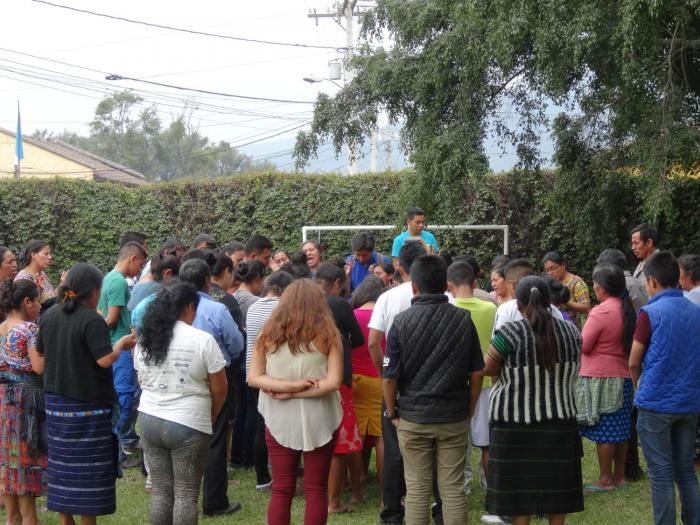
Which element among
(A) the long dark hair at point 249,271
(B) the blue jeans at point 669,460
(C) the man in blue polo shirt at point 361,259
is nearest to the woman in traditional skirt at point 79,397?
(A) the long dark hair at point 249,271

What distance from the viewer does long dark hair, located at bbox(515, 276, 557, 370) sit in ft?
16.1

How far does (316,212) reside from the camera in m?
18.0

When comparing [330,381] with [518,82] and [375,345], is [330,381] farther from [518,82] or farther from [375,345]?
[518,82]

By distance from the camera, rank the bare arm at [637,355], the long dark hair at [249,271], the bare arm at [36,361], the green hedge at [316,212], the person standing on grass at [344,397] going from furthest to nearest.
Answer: the green hedge at [316,212] < the long dark hair at [249,271] < the person standing on grass at [344,397] < the bare arm at [36,361] < the bare arm at [637,355]

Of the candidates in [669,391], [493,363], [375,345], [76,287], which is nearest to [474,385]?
[493,363]

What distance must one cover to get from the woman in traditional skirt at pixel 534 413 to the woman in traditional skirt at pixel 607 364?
1.42 meters

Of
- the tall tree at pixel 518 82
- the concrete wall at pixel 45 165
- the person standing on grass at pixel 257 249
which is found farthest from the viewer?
the concrete wall at pixel 45 165

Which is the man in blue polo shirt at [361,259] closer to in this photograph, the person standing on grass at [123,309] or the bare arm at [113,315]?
the person standing on grass at [123,309]

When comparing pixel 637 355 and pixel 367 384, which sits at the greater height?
pixel 637 355

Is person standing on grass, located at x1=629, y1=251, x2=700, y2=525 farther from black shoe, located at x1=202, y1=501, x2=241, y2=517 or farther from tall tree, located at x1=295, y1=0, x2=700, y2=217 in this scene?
tall tree, located at x1=295, y1=0, x2=700, y2=217

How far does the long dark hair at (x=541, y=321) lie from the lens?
492 cm

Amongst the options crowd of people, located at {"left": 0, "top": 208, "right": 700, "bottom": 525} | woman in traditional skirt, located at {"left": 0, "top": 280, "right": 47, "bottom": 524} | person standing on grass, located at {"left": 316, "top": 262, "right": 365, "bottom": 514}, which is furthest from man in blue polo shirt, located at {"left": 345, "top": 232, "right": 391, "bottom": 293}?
woman in traditional skirt, located at {"left": 0, "top": 280, "right": 47, "bottom": 524}

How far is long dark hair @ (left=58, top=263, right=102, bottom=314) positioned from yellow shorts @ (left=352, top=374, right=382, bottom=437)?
2.24 meters

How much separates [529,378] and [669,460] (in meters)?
1.13
